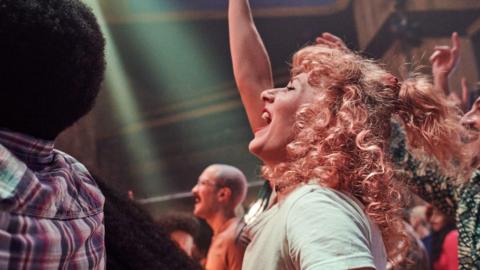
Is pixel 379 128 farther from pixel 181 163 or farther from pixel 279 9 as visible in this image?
pixel 181 163

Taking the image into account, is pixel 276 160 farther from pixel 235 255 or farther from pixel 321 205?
pixel 235 255

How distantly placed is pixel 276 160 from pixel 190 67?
452 cm

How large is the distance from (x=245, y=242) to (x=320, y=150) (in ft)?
0.79

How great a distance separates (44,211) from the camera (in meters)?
0.54

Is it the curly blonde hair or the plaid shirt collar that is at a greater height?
the plaid shirt collar

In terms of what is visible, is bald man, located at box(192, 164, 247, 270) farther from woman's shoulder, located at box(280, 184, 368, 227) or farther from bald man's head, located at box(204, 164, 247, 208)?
woman's shoulder, located at box(280, 184, 368, 227)

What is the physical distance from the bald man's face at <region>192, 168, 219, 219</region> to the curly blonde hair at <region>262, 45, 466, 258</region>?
4.58ft

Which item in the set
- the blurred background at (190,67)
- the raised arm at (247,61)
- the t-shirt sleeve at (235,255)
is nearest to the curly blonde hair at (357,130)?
the raised arm at (247,61)

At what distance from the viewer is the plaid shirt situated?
1.67ft

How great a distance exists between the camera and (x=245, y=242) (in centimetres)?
106

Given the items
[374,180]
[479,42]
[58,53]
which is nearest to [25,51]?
[58,53]

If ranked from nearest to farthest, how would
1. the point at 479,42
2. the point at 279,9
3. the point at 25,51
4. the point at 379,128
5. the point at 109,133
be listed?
the point at 25,51 < the point at 379,128 < the point at 479,42 < the point at 279,9 < the point at 109,133

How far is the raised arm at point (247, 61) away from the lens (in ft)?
4.45

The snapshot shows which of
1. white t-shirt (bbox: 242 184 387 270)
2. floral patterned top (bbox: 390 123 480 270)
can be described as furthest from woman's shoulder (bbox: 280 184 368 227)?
floral patterned top (bbox: 390 123 480 270)
